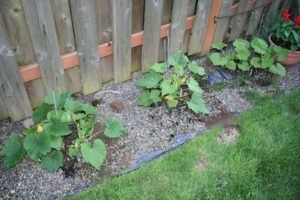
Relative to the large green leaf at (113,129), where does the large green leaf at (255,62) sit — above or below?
above

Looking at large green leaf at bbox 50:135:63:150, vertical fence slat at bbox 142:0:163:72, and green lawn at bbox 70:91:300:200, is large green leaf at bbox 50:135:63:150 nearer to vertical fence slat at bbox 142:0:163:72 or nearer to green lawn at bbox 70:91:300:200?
green lawn at bbox 70:91:300:200

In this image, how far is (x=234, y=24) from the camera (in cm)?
351

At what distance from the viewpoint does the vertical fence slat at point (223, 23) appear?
3189mm

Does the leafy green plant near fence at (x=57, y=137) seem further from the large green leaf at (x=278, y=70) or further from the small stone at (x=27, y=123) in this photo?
the large green leaf at (x=278, y=70)

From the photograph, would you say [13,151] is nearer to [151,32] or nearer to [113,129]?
[113,129]

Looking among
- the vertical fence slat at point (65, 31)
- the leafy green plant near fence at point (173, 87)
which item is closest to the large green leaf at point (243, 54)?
the leafy green plant near fence at point (173, 87)

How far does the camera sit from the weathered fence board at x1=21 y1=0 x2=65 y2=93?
2176mm

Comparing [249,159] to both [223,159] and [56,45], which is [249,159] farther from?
[56,45]

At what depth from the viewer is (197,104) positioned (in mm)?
2812

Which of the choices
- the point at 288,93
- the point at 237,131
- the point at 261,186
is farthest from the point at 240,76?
the point at 261,186

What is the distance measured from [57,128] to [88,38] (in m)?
0.74

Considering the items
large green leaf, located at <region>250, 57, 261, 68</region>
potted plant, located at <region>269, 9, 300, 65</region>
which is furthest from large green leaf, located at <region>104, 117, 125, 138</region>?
potted plant, located at <region>269, 9, 300, 65</region>

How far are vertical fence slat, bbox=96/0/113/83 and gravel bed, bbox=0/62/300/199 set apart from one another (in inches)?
8.7

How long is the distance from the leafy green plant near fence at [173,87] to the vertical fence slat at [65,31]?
0.57 metres
